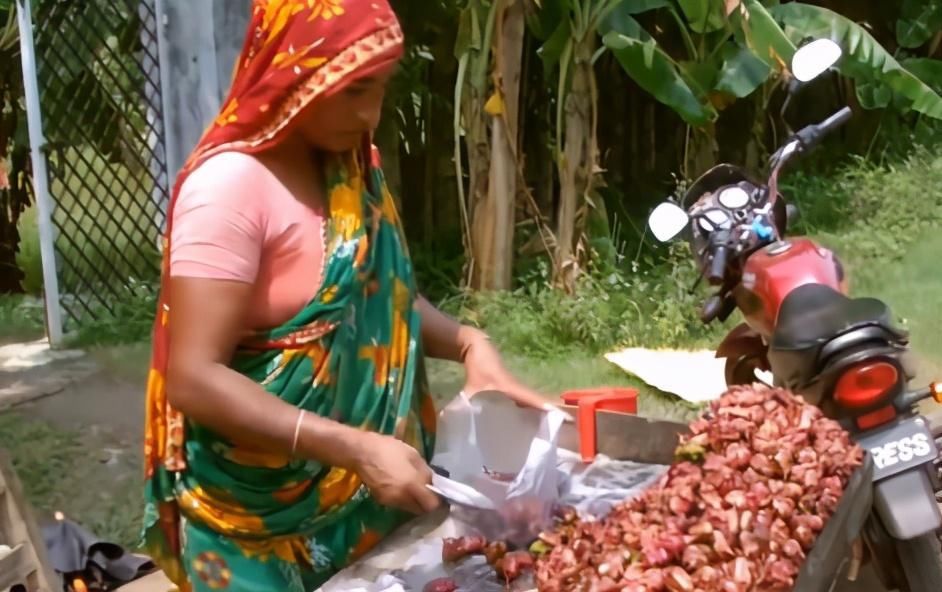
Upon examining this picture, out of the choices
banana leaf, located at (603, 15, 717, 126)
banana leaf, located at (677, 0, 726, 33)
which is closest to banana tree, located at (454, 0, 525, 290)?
banana leaf, located at (603, 15, 717, 126)

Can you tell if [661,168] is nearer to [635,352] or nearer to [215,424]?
[635,352]

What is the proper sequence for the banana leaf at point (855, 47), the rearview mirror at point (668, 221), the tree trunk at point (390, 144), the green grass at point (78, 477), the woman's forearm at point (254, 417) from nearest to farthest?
the woman's forearm at point (254, 417) → the rearview mirror at point (668, 221) → the green grass at point (78, 477) → the banana leaf at point (855, 47) → the tree trunk at point (390, 144)

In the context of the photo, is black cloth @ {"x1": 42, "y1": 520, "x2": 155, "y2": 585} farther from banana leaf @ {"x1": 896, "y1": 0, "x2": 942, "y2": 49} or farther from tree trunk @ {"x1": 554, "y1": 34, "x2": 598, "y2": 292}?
banana leaf @ {"x1": 896, "y1": 0, "x2": 942, "y2": 49}

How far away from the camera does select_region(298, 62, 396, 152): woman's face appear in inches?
38.6

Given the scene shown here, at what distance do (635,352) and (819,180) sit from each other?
1.30 m

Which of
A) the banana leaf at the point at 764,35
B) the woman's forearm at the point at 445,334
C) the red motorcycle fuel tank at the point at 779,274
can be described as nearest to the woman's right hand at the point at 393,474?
the woman's forearm at the point at 445,334

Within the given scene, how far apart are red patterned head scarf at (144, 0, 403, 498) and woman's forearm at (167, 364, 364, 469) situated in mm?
83

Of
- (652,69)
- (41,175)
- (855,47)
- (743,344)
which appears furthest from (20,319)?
(743,344)

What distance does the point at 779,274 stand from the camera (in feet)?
4.70

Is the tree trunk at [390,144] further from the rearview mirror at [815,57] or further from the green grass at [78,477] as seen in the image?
the rearview mirror at [815,57]

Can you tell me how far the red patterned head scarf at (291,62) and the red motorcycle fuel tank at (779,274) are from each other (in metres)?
0.66

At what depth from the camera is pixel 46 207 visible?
13.0 feet

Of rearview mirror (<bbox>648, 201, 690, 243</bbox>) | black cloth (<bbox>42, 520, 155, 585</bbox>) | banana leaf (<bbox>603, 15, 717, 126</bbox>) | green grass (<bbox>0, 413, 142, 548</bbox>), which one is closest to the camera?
rearview mirror (<bbox>648, 201, 690, 243</bbox>)

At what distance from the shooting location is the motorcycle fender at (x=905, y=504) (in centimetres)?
123
